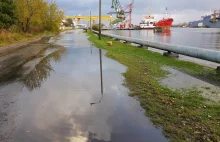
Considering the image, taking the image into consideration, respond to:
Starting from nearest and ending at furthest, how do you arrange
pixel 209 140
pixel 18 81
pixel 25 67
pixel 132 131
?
pixel 209 140, pixel 132 131, pixel 18 81, pixel 25 67

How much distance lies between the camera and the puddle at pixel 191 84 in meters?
7.09

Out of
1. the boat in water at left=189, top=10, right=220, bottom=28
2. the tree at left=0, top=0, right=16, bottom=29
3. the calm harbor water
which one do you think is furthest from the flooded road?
the boat in water at left=189, top=10, right=220, bottom=28

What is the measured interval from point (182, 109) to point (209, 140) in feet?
4.95

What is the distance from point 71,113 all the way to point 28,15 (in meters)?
38.9

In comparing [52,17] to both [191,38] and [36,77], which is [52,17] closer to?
[191,38]

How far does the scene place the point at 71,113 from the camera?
5555 mm

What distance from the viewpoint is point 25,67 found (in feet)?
38.3

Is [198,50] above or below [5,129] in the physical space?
above

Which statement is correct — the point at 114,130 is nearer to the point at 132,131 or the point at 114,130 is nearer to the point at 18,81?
the point at 132,131

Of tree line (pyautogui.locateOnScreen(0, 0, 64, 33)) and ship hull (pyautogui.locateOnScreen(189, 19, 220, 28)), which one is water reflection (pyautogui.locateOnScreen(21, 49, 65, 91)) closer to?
tree line (pyautogui.locateOnScreen(0, 0, 64, 33))

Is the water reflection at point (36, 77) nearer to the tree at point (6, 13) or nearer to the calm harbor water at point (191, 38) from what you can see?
the tree at point (6, 13)

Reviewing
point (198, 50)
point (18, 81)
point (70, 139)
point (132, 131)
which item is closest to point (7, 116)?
point (70, 139)

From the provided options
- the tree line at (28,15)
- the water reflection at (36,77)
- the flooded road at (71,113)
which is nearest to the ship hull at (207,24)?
the tree line at (28,15)

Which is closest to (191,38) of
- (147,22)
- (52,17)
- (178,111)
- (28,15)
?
(28,15)
